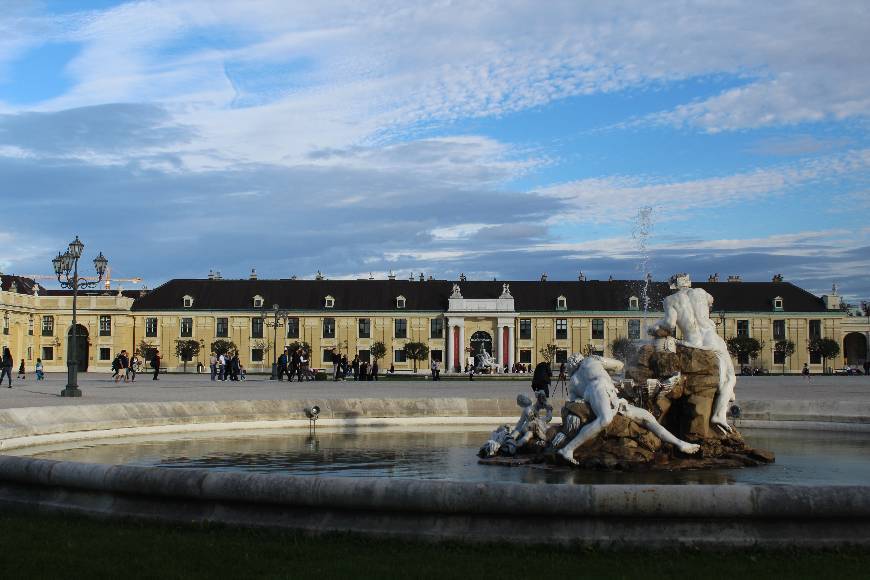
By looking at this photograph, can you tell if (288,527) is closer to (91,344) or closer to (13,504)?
(13,504)

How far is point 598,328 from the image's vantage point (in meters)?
96.4

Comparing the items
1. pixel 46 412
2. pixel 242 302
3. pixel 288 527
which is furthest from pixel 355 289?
pixel 288 527

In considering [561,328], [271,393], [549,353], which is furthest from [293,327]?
[271,393]

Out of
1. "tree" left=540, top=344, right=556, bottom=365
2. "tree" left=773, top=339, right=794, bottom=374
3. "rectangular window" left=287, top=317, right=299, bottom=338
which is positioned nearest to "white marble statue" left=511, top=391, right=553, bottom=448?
"tree" left=540, top=344, right=556, bottom=365

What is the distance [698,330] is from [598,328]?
84387 mm

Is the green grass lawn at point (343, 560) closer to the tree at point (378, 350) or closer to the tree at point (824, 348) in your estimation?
the tree at point (378, 350)

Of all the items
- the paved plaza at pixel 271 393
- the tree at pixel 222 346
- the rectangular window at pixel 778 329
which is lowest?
the paved plaza at pixel 271 393

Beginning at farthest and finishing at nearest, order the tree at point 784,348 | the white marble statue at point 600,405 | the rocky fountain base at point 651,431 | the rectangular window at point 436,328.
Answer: the rectangular window at point 436,328
the tree at point 784,348
the rocky fountain base at point 651,431
the white marble statue at point 600,405

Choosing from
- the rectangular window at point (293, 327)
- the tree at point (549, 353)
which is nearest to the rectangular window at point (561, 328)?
the tree at point (549, 353)

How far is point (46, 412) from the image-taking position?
15117 mm

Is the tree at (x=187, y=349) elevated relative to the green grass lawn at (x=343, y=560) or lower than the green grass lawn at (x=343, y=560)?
elevated

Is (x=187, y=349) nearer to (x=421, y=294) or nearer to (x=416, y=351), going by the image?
(x=416, y=351)

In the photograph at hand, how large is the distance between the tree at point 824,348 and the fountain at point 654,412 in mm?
84303

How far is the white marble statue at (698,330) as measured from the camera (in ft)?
41.7
